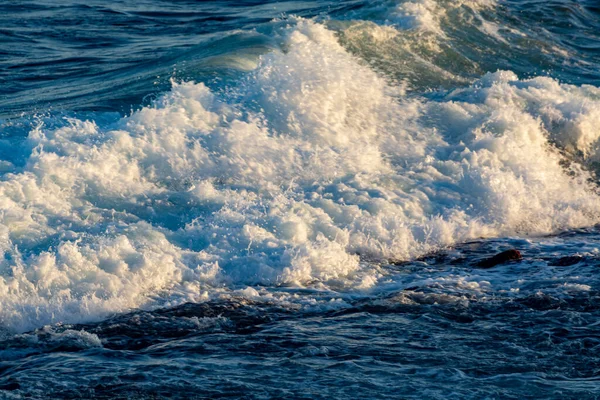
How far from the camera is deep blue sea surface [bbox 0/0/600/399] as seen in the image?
5.74 metres

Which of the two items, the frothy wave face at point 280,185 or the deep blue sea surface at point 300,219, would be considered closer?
the deep blue sea surface at point 300,219

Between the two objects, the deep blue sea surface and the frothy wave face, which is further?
the frothy wave face

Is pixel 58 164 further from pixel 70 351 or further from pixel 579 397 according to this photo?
pixel 579 397

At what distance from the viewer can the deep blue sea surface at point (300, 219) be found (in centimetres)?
574

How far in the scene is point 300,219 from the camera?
8047 millimetres

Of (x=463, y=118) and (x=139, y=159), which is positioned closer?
(x=139, y=159)

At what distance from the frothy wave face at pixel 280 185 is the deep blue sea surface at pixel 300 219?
1.0 inches

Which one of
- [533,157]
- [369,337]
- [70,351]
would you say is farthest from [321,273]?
[533,157]

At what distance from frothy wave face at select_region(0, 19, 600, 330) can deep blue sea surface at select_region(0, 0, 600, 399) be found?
26 millimetres

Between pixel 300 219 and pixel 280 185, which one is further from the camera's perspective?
pixel 280 185

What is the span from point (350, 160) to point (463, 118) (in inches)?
80.3

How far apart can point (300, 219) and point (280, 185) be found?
0.94 m

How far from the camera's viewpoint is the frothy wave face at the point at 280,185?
708 cm

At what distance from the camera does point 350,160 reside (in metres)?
9.61
